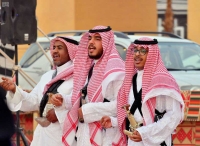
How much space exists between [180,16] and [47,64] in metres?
34.2

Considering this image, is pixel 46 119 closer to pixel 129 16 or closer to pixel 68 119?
pixel 68 119

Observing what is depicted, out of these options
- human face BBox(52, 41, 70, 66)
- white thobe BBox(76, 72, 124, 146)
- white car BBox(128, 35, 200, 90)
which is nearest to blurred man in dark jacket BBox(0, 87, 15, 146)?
white thobe BBox(76, 72, 124, 146)

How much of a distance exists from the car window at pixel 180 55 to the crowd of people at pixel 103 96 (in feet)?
13.2

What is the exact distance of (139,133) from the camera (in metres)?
4.95

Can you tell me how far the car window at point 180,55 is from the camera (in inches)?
396

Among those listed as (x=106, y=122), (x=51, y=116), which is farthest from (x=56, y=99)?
(x=106, y=122)

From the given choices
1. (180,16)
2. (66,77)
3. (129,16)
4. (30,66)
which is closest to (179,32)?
(180,16)

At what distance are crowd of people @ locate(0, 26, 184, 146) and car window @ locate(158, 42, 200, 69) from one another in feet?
13.2

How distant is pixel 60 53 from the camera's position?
6168 millimetres

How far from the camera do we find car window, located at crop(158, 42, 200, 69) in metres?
10.1

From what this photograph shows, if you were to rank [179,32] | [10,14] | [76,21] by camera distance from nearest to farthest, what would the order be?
[10,14]
[76,21]
[179,32]

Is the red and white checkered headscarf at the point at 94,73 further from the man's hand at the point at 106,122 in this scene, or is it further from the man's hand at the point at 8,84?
the man's hand at the point at 8,84

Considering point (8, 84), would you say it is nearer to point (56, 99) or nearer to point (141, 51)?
point (56, 99)

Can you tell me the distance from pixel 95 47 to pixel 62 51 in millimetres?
589
